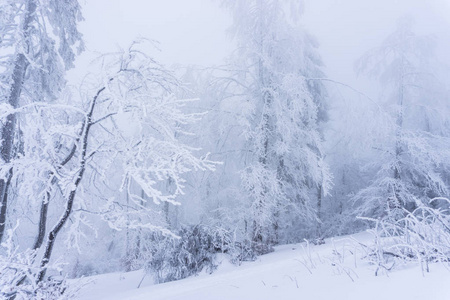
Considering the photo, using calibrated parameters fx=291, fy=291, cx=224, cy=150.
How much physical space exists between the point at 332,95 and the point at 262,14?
738 cm

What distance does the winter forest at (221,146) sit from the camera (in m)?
3.70

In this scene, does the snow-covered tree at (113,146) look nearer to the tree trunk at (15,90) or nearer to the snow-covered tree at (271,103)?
the tree trunk at (15,90)

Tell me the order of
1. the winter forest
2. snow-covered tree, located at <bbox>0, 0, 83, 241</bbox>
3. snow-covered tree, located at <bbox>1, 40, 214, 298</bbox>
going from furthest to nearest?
snow-covered tree, located at <bbox>0, 0, 83, 241</bbox>, snow-covered tree, located at <bbox>1, 40, 214, 298</bbox>, the winter forest

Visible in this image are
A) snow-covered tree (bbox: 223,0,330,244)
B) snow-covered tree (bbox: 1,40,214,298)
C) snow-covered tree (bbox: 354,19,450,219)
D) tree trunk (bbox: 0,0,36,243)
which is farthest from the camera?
snow-covered tree (bbox: 354,19,450,219)

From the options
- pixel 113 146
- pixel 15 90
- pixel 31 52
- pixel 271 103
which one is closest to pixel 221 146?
pixel 271 103

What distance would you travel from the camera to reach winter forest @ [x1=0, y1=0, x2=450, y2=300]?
12.1 feet

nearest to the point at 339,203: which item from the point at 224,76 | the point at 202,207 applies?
the point at 202,207

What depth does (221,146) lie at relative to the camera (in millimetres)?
11000

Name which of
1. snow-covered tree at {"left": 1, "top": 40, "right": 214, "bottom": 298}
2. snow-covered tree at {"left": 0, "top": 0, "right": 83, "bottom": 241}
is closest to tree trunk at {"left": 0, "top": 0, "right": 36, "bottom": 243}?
snow-covered tree at {"left": 0, "top": 0, "right": 83, "bottom": 241}

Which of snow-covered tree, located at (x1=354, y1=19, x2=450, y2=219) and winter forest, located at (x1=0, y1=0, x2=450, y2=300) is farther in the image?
snow-covered tree, located at (x1=354, y1=19, x2=450, y2=219)

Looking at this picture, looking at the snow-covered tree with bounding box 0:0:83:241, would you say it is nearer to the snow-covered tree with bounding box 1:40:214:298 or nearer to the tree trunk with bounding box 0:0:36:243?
the tree trunk with bounding box 0:0:36:243

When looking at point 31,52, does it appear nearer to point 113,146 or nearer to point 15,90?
point 15,90

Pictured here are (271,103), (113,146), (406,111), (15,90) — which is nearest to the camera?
(113,146)

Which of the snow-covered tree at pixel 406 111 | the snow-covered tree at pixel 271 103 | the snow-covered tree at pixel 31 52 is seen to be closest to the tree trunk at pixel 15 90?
the snow-covered tree at pixel 31 52
